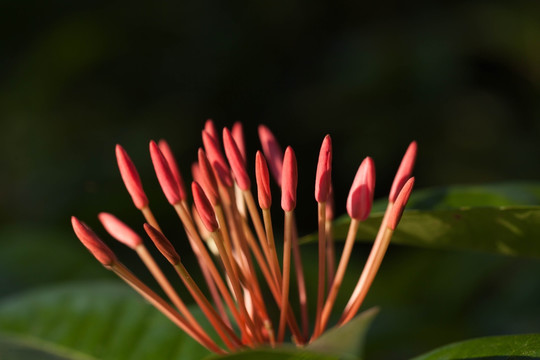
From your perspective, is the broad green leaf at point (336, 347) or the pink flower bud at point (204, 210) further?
the pink flower bud at point (204, 210)

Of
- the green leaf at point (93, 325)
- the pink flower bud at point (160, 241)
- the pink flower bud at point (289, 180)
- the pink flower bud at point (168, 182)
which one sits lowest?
the green leaf at point (93, 325)

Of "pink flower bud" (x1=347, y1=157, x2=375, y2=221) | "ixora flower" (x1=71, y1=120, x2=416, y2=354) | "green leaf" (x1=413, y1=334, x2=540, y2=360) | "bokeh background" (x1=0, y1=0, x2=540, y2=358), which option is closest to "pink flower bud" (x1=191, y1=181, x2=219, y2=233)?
"ixora flower" (x1=71, y1=120, x2=416, y2=354)

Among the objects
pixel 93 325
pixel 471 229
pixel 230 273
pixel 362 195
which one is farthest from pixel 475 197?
pixel 93 325

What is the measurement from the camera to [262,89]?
2258 millimetres

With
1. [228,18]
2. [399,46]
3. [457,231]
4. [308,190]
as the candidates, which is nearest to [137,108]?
[228,18]

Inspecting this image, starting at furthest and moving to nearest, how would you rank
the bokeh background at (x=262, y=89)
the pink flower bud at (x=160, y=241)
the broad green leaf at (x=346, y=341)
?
1. the bokeh background at (x=262, y=89)
2. the pink flower bud at (x=160, y=241)
3. the broad green leaf at (x=346, y=341)

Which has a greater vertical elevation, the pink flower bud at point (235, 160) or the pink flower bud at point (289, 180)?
the pink flower bud at point (235, 160)

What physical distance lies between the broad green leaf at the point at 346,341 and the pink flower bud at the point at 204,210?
167 mm

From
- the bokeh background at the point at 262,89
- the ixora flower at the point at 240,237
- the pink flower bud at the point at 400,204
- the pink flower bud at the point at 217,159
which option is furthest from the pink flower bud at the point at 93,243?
the bokeh background at the point at 262,89

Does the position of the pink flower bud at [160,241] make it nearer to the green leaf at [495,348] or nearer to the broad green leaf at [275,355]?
the broad green leaf at [275,355]

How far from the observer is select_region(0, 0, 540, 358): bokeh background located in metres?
2.04

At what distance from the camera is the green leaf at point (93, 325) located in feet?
2.58

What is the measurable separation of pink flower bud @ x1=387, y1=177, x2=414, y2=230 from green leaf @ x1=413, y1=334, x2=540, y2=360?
0.13 metres

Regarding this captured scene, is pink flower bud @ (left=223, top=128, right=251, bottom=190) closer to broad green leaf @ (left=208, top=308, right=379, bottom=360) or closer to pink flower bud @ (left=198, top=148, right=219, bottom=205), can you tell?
pink flower bud @ (left=198, top=148, right=219, bottom=205)
